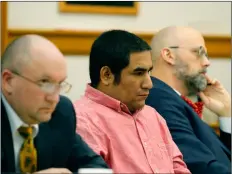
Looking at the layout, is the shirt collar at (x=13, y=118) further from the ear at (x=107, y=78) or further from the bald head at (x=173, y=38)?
Result: the bald head at (x=173, y=38)

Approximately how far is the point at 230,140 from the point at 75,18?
121cm

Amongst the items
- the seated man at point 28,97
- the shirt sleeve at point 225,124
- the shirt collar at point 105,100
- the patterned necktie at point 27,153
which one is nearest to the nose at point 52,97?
the seated man at point 28,97

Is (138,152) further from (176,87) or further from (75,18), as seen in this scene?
(75,18)

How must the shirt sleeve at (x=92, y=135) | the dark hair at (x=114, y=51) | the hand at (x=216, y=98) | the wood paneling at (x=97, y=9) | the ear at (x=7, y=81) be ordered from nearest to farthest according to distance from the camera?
the ear at (x=7, y=81) < the shirt sleeve at (x=92, y=135) < the dark hair at (x=114, y=51) < the hand at (x=216, y=98) < the wood paneling at (x=97, y=9)

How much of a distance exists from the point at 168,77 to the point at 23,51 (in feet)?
4.51

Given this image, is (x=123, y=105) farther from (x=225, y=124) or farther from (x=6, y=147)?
(x=225, y=124)

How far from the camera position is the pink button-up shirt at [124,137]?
2455 millimetres

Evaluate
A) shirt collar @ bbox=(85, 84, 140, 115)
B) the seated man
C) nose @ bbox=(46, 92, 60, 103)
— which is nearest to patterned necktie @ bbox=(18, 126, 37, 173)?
the seated man

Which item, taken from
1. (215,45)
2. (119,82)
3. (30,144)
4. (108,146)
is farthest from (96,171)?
(215,45)

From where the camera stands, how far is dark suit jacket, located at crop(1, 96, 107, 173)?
2.05 metres

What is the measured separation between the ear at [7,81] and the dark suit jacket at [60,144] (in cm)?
6

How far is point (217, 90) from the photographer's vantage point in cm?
355

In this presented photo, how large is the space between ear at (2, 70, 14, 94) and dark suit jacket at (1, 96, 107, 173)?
0.19ft

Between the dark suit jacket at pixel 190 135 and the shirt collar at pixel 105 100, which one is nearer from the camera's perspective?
the shirt collar at pixel 105 100
